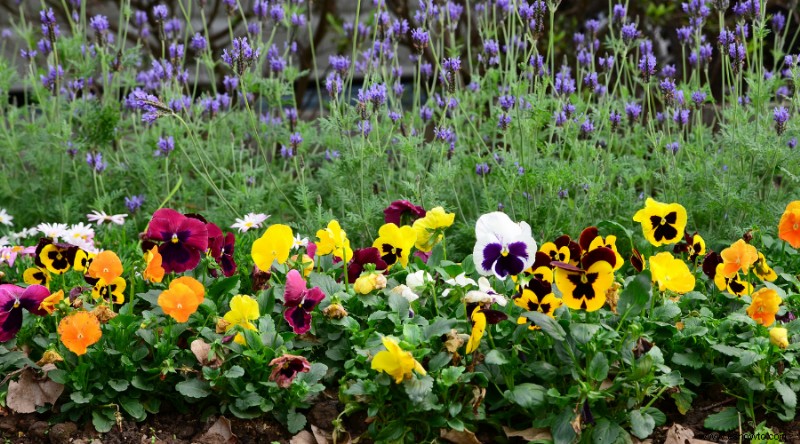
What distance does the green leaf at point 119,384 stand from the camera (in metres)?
2.43

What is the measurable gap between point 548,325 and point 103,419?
1.13 metres

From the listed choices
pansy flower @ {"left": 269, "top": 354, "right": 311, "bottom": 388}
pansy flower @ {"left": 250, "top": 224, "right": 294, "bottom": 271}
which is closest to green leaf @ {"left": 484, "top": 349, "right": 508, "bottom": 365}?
pansy flower @ {"left": 269, "top": 354, "right": 311, "bottom": 388}

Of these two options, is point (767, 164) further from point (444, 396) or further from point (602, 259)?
point (444, 396)

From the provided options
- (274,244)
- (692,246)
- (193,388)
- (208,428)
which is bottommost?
(208,428)

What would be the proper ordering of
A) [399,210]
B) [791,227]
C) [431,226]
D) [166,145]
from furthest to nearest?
1. [166,145]
2. [399,210]
3. [791,227]
4. [431,226]

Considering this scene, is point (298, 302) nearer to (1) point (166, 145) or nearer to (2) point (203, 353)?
(2) point (203, 353)

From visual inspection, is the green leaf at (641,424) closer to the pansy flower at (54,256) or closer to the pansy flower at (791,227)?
the pansy flower at (791,227)

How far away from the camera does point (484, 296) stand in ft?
7.78

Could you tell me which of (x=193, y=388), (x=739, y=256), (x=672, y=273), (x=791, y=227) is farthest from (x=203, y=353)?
(x=791, y=227)

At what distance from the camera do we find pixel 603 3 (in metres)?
8.18

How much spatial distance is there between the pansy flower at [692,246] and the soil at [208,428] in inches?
19.8

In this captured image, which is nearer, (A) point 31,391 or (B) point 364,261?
(A) point 31,391

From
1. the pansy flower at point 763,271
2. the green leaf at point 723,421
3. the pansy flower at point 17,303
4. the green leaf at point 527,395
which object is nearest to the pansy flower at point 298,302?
the green leaf at point 527,395

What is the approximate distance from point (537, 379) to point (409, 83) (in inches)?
309
